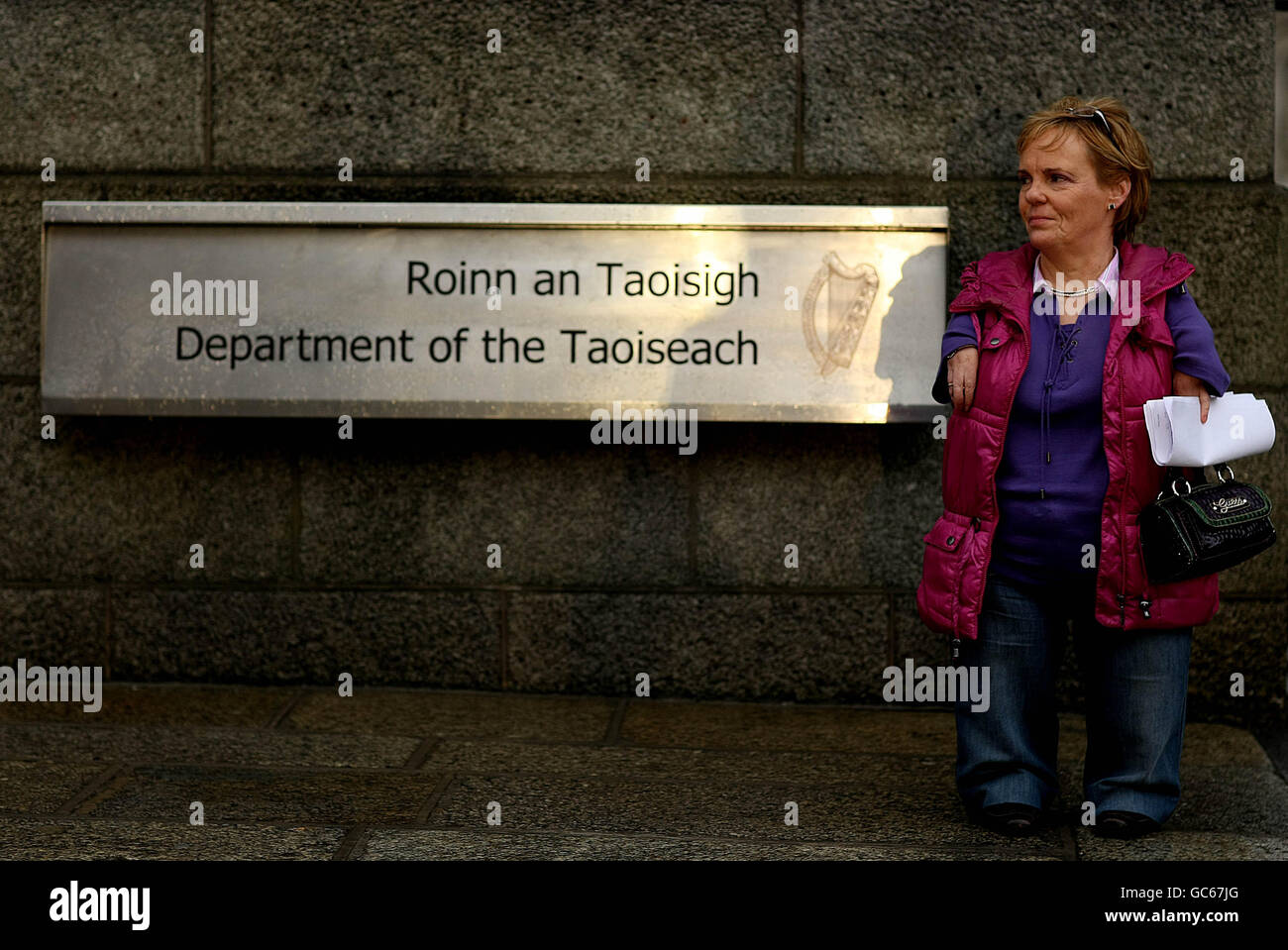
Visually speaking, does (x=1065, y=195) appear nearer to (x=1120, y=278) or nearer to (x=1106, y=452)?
(x=1120, y=278)

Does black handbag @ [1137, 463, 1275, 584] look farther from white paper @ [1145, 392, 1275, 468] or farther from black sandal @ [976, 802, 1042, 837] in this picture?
black sandal @ [976, 802, 1042, 837]

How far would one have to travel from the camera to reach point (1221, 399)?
11.2ft

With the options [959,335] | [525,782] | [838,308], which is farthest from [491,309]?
[959,335]

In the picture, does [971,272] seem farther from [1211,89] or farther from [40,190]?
[40,190]

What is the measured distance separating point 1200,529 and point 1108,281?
2.23 ft

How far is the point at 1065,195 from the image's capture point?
3508mm

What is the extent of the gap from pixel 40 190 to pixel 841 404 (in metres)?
2.98

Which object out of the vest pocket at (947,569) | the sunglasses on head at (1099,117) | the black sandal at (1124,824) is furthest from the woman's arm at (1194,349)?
the black sandal at (1124,824)

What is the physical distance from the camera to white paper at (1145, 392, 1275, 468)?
331cm

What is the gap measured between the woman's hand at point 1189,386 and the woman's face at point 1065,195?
403 millimetres

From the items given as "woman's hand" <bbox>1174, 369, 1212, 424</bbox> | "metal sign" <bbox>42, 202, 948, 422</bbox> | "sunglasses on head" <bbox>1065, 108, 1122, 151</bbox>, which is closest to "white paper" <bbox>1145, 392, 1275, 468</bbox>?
"woman's hand" <bbox>1174, 369, 1212, 424</bbox>

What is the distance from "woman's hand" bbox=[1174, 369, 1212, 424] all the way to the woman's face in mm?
403

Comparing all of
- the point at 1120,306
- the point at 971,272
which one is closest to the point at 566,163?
the point at 971,272

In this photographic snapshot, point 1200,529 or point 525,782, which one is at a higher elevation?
point 1200,529
